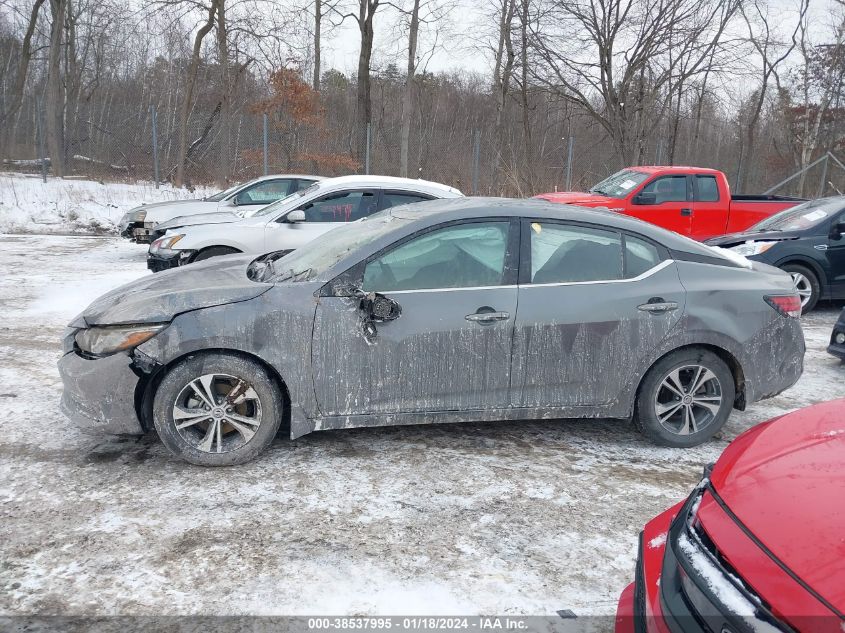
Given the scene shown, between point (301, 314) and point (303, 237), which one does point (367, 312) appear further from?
point (303, 237)

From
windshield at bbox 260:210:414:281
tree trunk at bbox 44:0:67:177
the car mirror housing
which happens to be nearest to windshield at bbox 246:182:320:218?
the car mirror housing

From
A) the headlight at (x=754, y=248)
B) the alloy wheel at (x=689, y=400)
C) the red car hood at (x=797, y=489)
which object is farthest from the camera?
the headlight at (x=754, y=248)

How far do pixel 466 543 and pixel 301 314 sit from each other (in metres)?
1.57


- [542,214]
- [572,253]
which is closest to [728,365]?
[572,253]

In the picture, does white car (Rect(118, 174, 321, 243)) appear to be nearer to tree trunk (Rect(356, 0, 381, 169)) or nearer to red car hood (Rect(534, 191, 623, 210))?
red car hood (Rect(534, 191, 623, 210))

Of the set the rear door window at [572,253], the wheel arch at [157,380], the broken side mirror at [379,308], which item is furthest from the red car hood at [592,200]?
the wheel arch at [157,380]

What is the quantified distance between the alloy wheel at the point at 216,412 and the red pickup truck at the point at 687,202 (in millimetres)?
8921

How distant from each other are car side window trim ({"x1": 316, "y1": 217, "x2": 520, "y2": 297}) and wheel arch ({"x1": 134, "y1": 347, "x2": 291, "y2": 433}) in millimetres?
526

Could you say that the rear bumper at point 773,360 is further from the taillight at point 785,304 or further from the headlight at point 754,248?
the headlight at point 754,248

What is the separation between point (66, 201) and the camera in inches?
697

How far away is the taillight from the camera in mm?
4469

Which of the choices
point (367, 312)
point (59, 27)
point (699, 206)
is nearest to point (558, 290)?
point (367, 312)

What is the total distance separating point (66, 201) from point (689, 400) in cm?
1742

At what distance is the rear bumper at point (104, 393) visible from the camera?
12.8 ft
